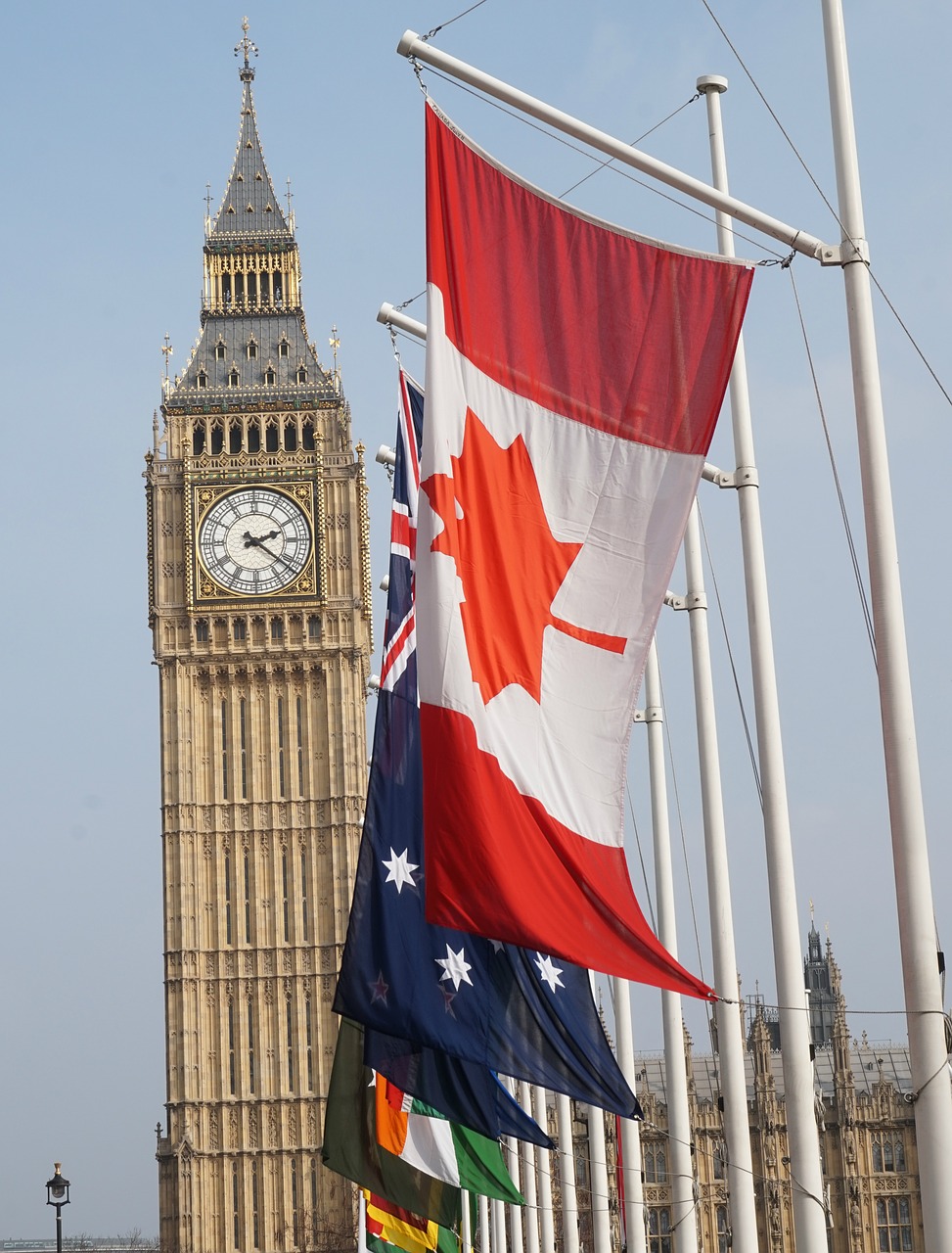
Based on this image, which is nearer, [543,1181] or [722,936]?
[722,936]

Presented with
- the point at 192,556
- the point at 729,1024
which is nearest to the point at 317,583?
the point at 192,556

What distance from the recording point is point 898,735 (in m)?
13.1

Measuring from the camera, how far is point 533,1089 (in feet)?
136

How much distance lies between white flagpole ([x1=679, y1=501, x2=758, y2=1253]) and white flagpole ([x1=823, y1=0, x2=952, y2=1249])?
6.79 metres

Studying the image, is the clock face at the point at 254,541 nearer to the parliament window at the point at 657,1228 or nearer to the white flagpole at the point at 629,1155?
the parliament window at the point at 657,1228

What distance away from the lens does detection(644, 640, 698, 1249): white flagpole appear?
24.2 m

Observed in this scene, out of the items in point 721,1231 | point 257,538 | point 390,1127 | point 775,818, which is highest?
point 257,538

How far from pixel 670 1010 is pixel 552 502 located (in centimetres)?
1214

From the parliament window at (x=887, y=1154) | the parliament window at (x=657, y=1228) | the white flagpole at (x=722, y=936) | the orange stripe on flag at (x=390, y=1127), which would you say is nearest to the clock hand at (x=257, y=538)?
the parliament window at (x=657, y=1228)

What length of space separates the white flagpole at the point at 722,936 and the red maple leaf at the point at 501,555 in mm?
6767

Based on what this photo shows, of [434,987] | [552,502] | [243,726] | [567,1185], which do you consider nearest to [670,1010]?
[434,987]

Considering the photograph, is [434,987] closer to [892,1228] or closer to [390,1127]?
[390,1127]

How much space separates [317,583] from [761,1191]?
27.5m

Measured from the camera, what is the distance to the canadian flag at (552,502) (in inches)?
535
